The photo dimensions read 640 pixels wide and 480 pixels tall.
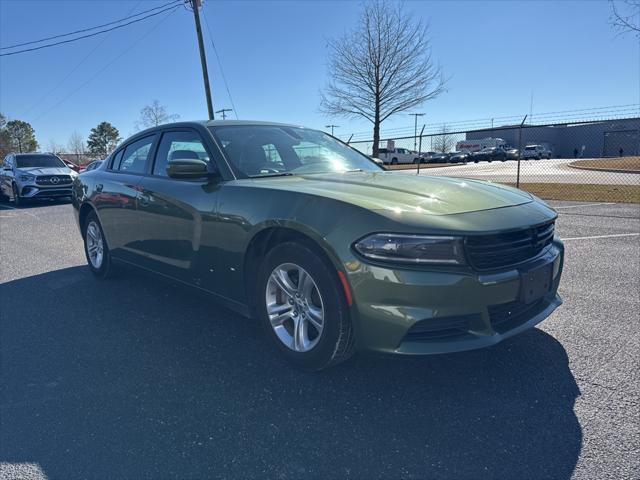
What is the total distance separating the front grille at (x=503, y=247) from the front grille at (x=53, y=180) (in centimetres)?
1442

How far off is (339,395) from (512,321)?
1044 mm

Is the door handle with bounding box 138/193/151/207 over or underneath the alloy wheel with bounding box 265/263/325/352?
over

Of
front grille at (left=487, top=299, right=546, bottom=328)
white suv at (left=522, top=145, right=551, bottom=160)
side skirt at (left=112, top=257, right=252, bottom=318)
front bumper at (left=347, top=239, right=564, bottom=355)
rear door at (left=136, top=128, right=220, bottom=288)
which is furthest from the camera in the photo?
white suv at (left=522, top=145, right=551, bottom=160)

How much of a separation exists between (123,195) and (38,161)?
1250 cm

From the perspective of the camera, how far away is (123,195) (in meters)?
4.34

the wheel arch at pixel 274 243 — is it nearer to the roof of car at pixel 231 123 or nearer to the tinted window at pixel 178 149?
the tinted window at pixel 178 149

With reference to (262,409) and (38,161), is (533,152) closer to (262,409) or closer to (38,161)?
(38,161)

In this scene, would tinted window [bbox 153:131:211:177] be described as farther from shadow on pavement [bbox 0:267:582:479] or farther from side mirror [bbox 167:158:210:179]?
shadow on pavement [bbox 0:267:582:479]

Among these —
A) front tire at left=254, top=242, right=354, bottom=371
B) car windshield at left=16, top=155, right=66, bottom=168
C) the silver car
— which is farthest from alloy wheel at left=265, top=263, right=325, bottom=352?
car windshield at left=16, top=155, right=66, bottom=168

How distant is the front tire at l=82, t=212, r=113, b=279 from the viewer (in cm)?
489

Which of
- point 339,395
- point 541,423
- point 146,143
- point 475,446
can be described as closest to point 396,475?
point 475,446

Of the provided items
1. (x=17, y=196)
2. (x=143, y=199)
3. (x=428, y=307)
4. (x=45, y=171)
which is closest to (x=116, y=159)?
(x=143, y=199)

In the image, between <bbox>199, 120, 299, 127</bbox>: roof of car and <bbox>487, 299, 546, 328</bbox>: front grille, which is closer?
<bbox>487, 299, 546, 328</bbox>: front grille

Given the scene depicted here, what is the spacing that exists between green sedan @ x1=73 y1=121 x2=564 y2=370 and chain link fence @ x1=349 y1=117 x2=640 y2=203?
127 cm
